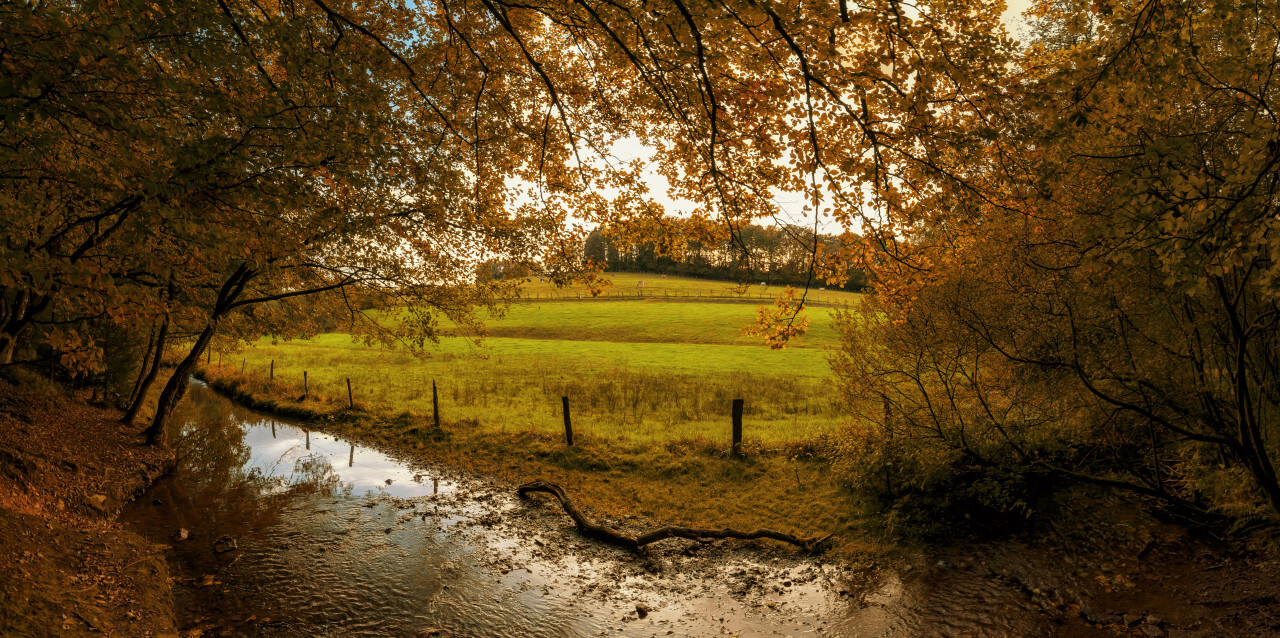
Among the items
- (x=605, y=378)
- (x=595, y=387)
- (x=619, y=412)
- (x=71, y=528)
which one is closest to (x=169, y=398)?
(x=71, y=528)

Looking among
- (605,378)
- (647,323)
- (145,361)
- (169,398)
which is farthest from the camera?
(647,323)

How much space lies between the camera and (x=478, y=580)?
28.8 ft

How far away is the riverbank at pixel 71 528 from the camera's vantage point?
6.04 m

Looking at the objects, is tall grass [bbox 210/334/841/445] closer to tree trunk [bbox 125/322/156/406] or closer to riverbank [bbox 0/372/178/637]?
tree trunk [bbox 125/322/156/406]

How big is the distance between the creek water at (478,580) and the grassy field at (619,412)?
1784mm

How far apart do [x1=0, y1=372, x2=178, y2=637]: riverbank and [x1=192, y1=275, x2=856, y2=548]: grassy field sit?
6437mm

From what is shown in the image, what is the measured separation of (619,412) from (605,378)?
8.16m

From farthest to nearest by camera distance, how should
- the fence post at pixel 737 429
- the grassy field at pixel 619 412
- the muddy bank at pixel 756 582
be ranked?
1. the fence post at pixel 737 429
2. the grassy field at pixel 619 412
3. the muddy bank at pixel 756 582

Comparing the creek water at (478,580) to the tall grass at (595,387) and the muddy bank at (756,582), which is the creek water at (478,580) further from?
the tall grass at (595,387)

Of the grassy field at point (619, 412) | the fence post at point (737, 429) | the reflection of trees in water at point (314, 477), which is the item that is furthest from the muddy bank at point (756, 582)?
the fence post at point (737, 429)

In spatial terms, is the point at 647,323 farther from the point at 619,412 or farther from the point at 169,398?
the point at 169,398

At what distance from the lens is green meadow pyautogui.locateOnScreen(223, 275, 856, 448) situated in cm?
1953

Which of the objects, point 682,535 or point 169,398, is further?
point 169,398

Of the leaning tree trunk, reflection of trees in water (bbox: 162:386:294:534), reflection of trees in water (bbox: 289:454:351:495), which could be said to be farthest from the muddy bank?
the leaning tree trunk
